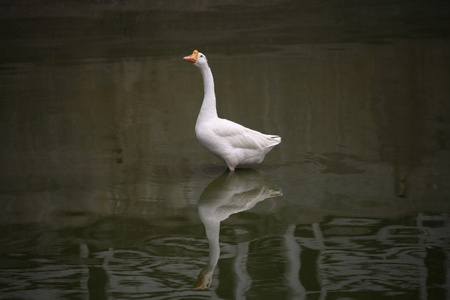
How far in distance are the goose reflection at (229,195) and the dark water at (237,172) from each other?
3 cm

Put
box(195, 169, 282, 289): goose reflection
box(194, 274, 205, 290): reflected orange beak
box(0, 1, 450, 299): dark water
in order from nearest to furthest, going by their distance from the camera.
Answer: box(194, 274, 205, 290): reflected orange beak < box(0, 1, 450, 299): dark water < box(195, 169, 282, 289): goose reflection

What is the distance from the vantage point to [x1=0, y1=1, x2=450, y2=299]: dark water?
583cm

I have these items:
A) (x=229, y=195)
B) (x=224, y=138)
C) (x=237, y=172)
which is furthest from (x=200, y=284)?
(x=237, y=172)

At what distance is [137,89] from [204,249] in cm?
707

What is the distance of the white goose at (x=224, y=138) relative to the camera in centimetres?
807

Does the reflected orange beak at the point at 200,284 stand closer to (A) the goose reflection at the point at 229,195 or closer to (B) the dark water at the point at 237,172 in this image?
(B) the dark water at the point at 237,172

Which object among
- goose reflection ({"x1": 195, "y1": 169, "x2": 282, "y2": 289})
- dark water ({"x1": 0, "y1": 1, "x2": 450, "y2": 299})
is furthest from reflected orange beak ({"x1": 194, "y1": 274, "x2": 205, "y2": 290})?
goose reflection ({"x1": 195, "y1": 169, "x2": 282, "y2": 289})

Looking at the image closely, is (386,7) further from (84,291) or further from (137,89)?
(84,291)

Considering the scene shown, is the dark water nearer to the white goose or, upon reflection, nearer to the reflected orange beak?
the reflected orange beak

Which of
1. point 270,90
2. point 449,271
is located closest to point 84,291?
point 449,271

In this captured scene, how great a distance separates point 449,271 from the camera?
5.66m

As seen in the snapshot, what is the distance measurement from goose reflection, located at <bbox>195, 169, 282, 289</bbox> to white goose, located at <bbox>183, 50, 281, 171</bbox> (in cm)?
21

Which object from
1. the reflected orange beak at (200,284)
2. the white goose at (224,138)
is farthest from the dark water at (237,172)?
the white goose at (224,138)

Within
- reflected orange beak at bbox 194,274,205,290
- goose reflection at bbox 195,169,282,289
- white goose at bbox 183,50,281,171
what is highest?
white goose at bbox 183,50,281,171
